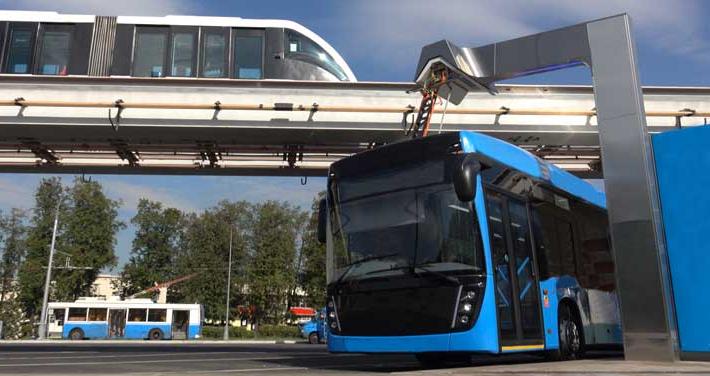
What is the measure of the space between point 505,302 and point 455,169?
1776mm

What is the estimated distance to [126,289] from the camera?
63.9 m

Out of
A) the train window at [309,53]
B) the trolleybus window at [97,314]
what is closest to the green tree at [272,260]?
the trolleybus window at [97,314]

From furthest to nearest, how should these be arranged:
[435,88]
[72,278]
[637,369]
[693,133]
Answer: [72,278], [435,88], [693,133], [637,369]

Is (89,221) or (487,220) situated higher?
(89,221)

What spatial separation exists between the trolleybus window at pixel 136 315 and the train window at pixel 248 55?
94.4 ft

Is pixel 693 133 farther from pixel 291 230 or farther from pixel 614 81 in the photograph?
pixel 291 230

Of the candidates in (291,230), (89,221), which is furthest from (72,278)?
(291,230)

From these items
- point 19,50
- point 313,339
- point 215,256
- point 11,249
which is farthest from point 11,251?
point 19,50

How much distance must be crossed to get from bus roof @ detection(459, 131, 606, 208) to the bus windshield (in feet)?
1.96

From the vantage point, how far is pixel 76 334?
3875 cm

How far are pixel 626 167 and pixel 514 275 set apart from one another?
2.17 meters

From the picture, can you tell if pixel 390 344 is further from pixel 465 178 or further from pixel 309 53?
pixel 309 53

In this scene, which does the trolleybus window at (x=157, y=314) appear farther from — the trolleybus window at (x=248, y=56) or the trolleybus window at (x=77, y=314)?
the trolleybus window at (x=248, y=56)

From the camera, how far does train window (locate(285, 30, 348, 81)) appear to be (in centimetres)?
1599
